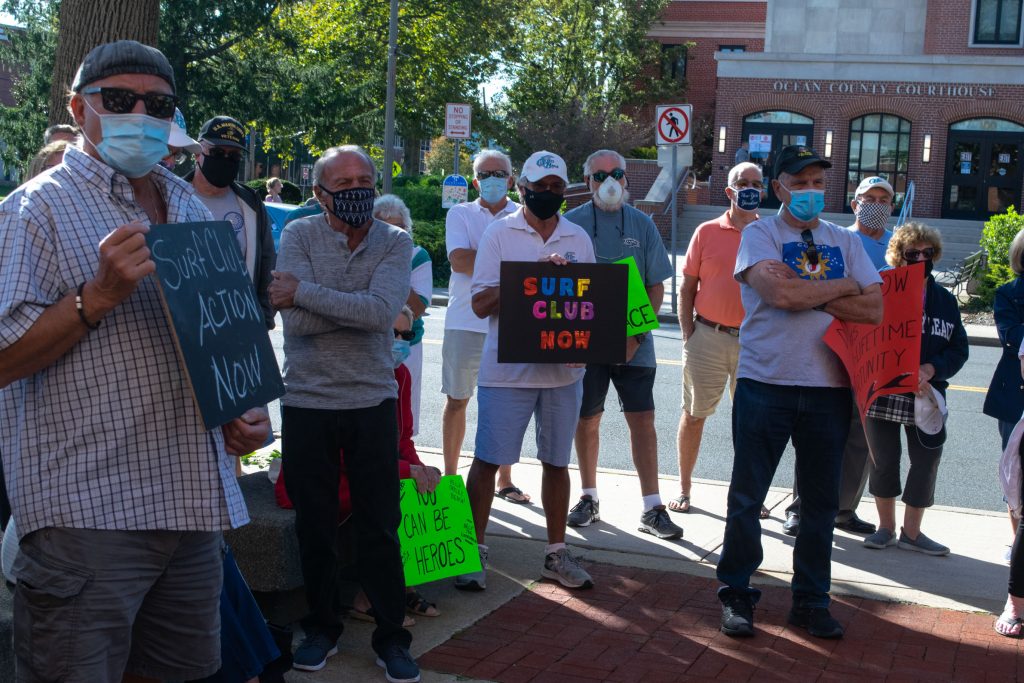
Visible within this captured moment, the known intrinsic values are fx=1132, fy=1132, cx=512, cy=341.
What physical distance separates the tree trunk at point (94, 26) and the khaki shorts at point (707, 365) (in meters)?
3.62

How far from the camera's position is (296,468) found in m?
4.45

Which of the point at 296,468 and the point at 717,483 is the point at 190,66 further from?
the point at 296,468

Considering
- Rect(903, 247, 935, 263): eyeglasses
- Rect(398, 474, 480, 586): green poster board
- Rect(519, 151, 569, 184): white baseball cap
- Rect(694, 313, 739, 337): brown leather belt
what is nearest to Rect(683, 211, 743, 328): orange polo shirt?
Rect(694, 313, 739, 337): brown leather belt

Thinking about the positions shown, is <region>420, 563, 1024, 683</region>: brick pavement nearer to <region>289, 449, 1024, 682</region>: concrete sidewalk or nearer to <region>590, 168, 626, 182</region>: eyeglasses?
<region>289, 449, 1024, 682</region>: concrete sidewalk

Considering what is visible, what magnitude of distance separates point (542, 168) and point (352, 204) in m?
1.45

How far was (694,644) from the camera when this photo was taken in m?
4.79

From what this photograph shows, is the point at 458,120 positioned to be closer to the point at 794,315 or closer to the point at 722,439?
the point at 722,439

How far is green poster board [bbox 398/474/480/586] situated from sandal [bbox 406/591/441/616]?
7cm

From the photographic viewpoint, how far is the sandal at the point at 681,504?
6902 mm

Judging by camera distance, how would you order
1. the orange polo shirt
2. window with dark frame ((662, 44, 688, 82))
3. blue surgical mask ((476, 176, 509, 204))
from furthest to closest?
1. window with dark frame ((662, 44, 688, 82))
2. blue surgical mask ((476, 176, 509, 204))
3. the orange polo shirt

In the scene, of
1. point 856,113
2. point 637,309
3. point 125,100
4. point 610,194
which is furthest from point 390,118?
point 125,100

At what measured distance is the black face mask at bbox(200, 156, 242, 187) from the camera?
518cm

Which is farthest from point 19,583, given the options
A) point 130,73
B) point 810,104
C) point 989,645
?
point 810,104

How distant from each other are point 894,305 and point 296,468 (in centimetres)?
305
